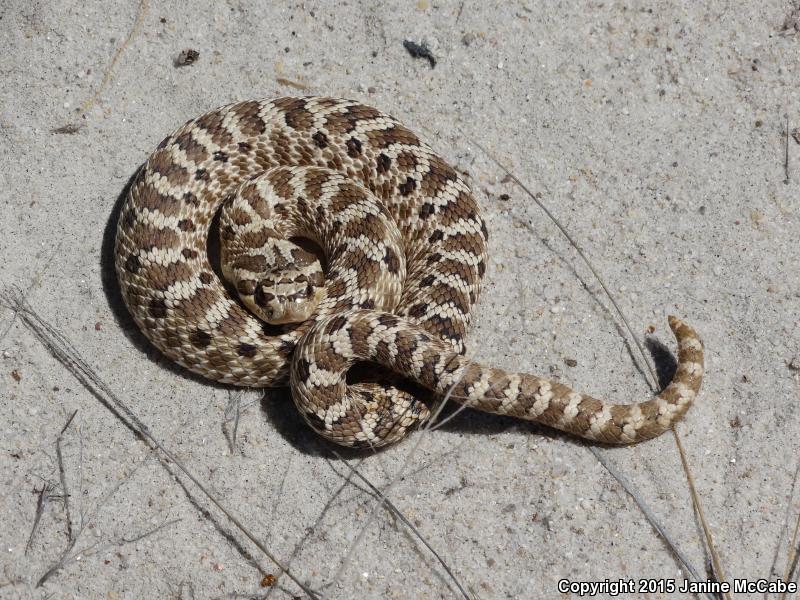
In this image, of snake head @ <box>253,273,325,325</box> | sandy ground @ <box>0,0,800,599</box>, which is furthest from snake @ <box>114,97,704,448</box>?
sandy ground @ <box>0,0,800,599</box>

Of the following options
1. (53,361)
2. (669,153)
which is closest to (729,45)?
(669,153)

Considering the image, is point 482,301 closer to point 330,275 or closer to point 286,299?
point 330,275

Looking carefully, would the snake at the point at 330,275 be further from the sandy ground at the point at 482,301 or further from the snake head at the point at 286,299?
the sandy ground at the point at 482,301

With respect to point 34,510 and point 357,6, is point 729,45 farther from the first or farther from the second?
point 34,510

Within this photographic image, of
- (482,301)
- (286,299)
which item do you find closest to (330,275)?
(286,299)

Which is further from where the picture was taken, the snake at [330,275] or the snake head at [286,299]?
the snake head at [286,299]

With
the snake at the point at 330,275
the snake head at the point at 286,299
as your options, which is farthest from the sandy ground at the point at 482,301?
the snake head at the point at 286,299
